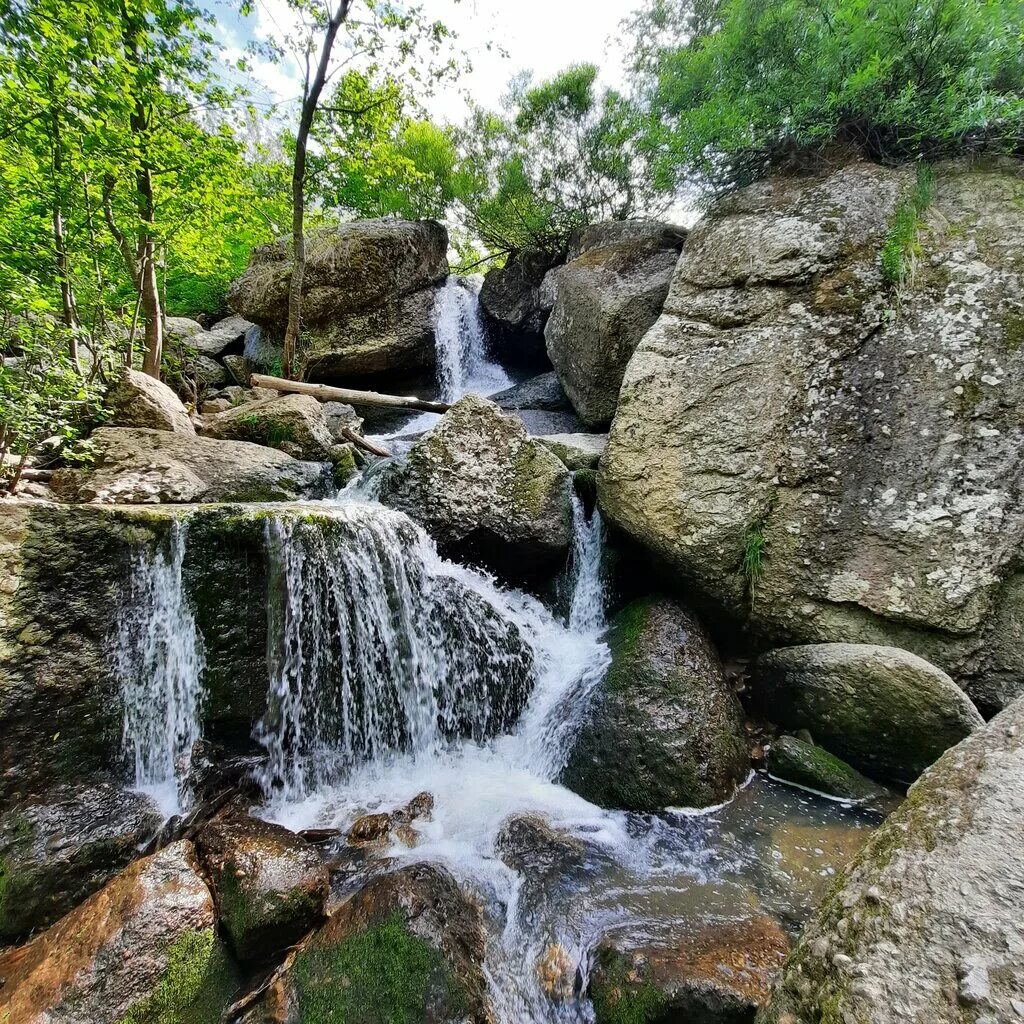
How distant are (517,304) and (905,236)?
8690 millimetres

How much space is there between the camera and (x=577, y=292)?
8.62 metres

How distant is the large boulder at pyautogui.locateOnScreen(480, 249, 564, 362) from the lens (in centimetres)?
1215

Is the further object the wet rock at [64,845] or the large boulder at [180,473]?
the large boulder at [180,473]

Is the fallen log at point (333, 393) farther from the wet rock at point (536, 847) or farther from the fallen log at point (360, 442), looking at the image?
the wet rock at point (536, 847)

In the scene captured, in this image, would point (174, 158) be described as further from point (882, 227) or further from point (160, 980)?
point (882, 227)

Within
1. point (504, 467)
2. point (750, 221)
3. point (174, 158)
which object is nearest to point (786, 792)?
point (504, 467)

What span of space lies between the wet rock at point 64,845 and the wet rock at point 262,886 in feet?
1.77

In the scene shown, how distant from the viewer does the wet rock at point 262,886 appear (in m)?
2.55

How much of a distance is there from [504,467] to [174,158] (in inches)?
223

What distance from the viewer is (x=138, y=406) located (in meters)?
5.61

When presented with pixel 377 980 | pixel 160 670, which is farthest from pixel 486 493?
pixel 377 980

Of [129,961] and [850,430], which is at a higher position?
[850,430]

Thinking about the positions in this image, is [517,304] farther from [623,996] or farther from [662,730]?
[623,996]

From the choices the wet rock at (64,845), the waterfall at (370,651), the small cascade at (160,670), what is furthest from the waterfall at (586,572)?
the wet rock at (64,845)
